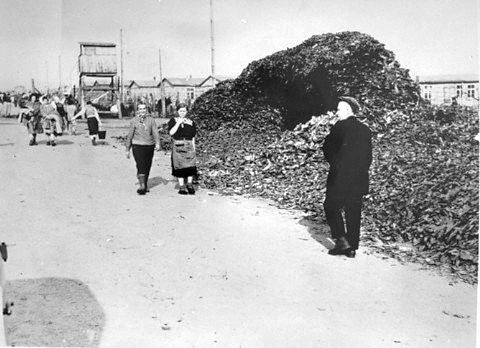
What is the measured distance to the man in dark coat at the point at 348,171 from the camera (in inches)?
200

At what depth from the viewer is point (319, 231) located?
6250 millimetres

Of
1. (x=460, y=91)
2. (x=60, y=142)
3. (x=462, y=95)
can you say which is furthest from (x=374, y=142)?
(x=460, y=91)

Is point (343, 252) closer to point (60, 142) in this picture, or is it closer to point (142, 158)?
point (142, 158)

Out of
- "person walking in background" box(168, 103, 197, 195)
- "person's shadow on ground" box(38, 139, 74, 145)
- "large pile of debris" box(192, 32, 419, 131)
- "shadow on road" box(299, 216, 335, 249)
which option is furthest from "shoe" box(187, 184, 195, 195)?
"person's shadow on ground" box(38, 139, 74, 145)

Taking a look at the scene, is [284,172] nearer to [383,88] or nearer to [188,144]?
[188,144]

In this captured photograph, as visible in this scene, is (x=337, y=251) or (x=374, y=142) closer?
(x=337, y=251)

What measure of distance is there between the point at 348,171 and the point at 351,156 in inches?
5.9

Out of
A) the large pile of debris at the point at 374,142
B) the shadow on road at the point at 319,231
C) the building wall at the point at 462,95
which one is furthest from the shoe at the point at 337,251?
the building wall at the point at 462,95

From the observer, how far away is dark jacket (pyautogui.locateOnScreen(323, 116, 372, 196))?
506 centimetres

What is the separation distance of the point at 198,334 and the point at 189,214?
350 centimetres

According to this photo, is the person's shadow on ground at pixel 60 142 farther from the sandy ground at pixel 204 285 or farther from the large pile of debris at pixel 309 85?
the sandy ground at pixel 204 285

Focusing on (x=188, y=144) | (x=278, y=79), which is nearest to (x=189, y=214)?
(x=188, y=144)

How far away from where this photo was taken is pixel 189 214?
7016 millimetres

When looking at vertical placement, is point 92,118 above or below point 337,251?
above
